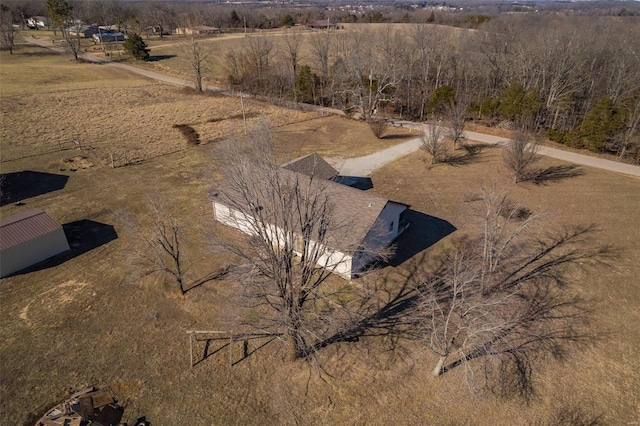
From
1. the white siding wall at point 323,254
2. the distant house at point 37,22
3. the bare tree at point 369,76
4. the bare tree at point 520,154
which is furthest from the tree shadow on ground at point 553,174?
the distant house at point 37,22

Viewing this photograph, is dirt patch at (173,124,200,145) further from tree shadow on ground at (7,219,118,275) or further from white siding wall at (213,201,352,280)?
A: white siding wall at (213,201,352,280)

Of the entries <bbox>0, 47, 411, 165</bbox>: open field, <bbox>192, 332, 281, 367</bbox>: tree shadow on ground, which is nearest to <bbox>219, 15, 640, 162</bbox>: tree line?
<bbox>0, 47, 411, 165</bbox>: open field

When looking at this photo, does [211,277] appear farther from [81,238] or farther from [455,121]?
[455,121]

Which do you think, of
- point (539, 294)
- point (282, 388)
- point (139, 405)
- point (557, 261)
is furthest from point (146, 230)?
point (557, 261)

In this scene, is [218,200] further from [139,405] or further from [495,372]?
[495,372]

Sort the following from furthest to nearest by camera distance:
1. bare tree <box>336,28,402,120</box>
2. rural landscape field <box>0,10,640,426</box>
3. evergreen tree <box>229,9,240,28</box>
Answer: evergreen tree <box>229,9,240,28</box> < bare tree <box>336,28,402,120</box> < rural landscape field <box>0,10,640,426</box>
